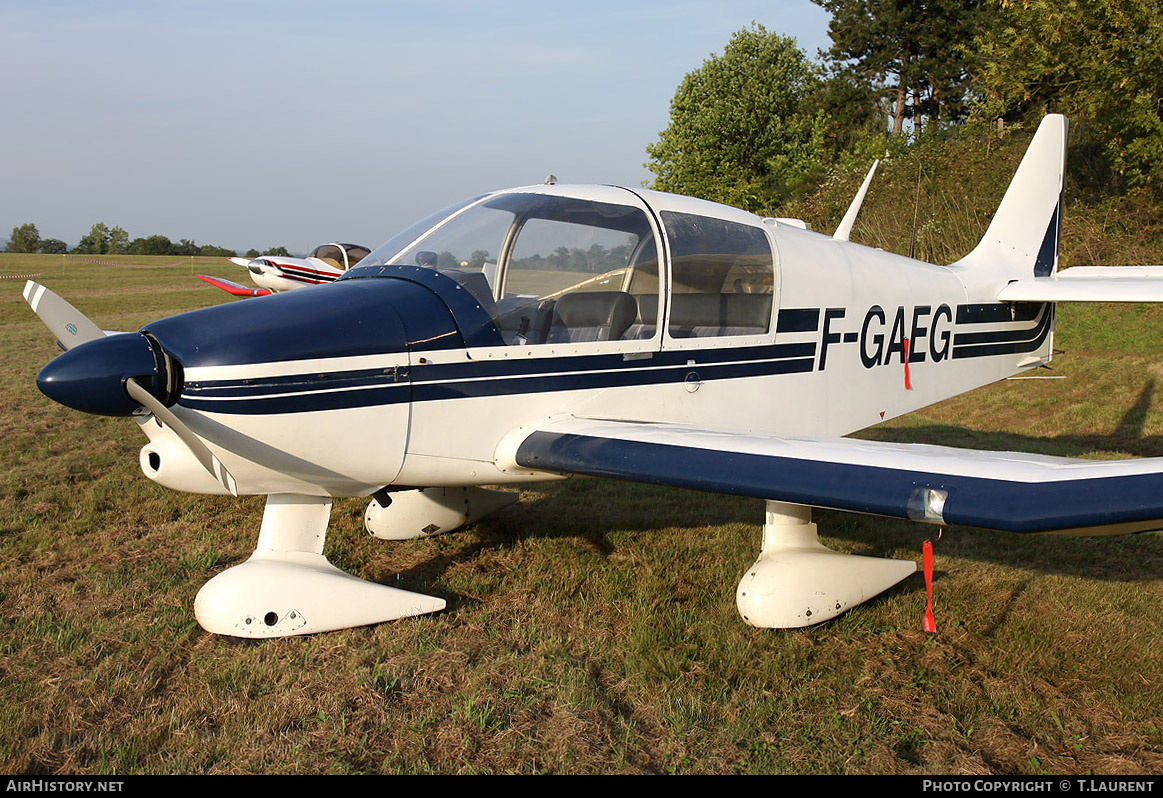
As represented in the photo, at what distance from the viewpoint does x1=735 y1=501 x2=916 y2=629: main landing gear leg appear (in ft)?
12.5

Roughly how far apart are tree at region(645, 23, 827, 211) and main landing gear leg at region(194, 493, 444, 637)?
25894mm

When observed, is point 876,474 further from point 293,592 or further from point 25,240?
point 25,240

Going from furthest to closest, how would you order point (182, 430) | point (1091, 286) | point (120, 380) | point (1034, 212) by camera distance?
point (1034, 212)
point (1091, 286)
point (182, 430)
point (120, 380)

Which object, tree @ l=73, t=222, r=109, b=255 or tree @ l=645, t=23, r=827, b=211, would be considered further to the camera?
tree @ l=73, t=222, r=109, b=255

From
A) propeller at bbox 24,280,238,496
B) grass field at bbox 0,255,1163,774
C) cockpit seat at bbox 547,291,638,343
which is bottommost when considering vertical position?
grass field at bbox 0,255,1163,774

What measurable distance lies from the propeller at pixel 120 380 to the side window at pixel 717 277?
2.36 metres

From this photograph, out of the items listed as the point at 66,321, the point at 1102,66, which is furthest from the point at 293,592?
the point at 1102,66

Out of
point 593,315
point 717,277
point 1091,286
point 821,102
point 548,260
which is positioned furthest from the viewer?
point 821,102

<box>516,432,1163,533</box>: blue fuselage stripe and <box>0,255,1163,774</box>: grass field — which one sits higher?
<box>516,432,1163,533</box>: blue fuselage stripe

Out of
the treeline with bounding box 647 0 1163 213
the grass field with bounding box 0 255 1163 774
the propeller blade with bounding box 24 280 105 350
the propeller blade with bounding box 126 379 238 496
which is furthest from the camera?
the treeline with bounding box 647 0 1163 213

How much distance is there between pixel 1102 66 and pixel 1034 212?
8.78 meters

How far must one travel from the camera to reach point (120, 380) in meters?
2.98

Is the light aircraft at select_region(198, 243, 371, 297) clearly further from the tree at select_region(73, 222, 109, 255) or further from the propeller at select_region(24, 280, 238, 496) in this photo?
the tree at select_region(73, 222, 109, 255)

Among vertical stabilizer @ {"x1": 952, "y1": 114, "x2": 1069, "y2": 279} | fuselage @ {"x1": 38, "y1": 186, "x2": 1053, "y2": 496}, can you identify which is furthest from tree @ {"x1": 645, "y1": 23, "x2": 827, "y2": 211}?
fuselage @ {"x1": 38, "y1": 186, "x2": 1053, "y2": 496}
